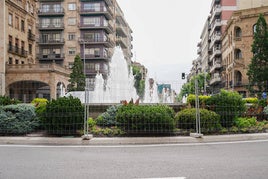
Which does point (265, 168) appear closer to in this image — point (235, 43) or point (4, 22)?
point (4, 22)

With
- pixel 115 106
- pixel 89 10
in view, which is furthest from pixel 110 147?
pixel 89 10

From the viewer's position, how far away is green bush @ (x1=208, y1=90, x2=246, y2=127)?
40.9 ft

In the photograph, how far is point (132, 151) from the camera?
8977mm

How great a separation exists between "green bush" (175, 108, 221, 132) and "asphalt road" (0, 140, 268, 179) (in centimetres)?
159

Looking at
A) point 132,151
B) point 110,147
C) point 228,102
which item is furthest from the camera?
point 228,102

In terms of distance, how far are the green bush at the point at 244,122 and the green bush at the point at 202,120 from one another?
942 mm

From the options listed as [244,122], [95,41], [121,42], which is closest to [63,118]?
[244,122]

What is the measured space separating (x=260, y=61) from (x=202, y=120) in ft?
118

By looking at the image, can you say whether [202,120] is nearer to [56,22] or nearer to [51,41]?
[51,41]

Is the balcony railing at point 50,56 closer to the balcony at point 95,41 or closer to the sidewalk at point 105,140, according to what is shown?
the balcony at point 95,41

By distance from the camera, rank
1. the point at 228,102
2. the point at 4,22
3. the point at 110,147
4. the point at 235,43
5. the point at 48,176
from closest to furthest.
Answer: the point at 48,176 → the point at 110,147 → the point at 228,102 → the point at 4,22 → the point at 235,43

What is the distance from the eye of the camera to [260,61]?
44.9m

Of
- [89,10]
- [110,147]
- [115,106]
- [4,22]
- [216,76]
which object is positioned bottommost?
[110,147]

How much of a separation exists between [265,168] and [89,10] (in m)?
70.5
